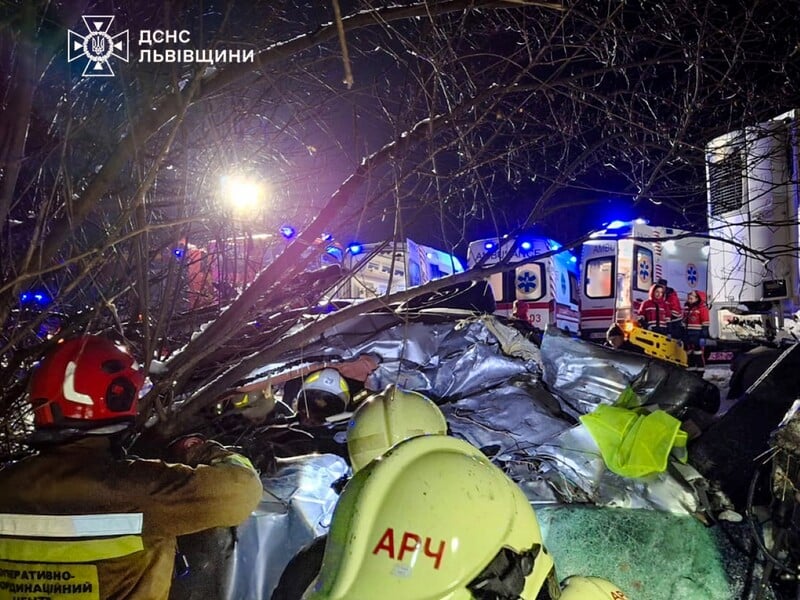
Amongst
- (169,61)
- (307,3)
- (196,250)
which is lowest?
(196,250)

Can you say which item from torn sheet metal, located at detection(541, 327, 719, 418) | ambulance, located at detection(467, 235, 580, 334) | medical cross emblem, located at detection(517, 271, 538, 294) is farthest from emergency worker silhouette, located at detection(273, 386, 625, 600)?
medical cross emblem, located at detection(517, 271, 538, 294)

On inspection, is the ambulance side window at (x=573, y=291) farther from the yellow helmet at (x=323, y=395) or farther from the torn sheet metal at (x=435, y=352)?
the yellow helmet at (x=323, y=395)

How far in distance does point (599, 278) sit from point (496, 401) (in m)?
12.2

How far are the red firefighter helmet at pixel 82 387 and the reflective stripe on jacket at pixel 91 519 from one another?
0.43 ft

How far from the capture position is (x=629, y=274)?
50.2ft

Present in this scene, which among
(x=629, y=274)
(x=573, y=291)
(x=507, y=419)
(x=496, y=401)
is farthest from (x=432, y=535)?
(x=573, y=291)

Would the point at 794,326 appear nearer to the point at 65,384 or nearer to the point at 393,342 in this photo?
the point at 393,342

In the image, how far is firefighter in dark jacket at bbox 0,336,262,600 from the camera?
80.7 inches

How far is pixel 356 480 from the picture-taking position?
1665mm

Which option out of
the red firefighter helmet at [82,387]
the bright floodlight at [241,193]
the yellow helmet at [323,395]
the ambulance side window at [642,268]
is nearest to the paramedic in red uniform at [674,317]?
the ambulance side window at [642,268]

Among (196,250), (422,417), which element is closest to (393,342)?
(196,250)

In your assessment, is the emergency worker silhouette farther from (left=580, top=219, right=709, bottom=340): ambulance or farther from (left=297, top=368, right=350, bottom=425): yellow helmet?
(left=580, top=219, right=709, bottom=340): ambulance

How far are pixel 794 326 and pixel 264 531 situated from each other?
33.3 feet

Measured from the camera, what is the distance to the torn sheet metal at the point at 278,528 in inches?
134
